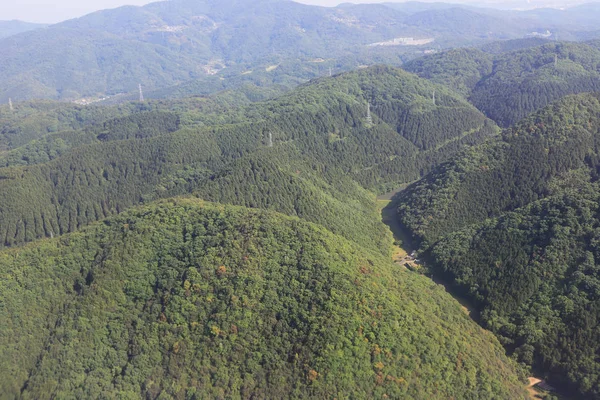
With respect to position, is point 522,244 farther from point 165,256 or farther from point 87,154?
point 87,154

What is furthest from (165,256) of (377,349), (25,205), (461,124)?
(461,124)

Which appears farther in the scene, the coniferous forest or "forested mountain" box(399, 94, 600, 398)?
"forested mountain" box(399, 94, 600, 398)

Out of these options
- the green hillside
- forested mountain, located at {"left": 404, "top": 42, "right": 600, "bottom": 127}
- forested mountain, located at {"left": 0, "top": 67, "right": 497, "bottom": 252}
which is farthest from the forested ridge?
forested mountain, located at {"left": 404, "top": 42, "right": 600, "bottom": 127}

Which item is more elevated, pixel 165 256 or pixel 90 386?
pixel 165 256

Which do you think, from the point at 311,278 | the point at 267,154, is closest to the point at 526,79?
the point at 267,154

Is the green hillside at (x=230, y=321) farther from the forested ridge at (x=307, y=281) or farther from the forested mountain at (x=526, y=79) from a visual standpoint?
the forested mountain at (x=526, y=79)

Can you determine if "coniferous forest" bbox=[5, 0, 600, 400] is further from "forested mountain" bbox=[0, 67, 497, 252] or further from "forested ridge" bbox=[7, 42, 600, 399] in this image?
"forested mountain" bbox=[0, 67, 497, 252]
